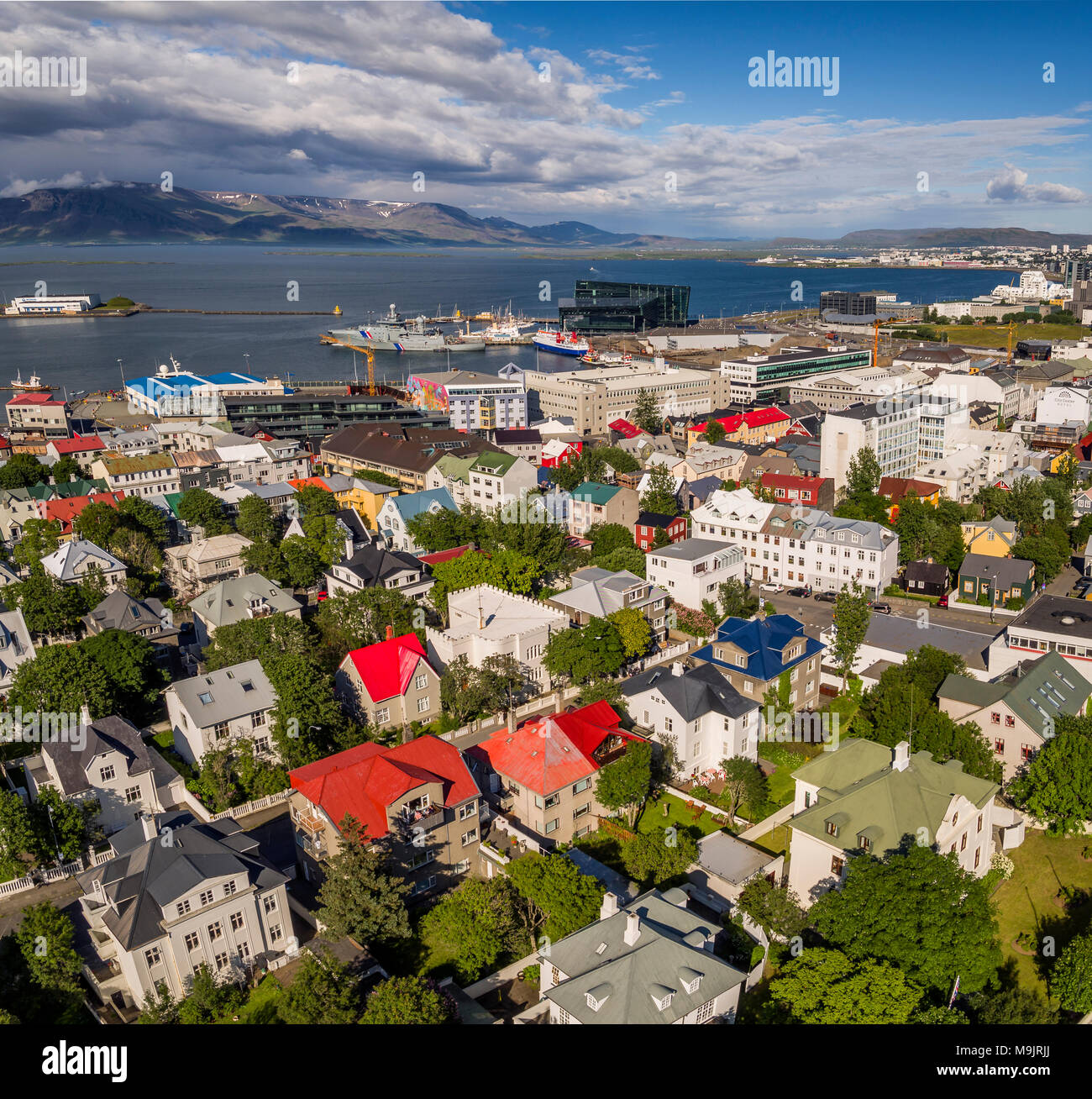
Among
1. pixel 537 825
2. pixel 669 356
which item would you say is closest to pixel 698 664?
pixel 537 825

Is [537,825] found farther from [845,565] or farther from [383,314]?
[383,314]

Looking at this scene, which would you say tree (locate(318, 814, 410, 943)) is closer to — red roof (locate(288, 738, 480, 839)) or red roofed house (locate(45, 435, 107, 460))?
red roof (locate(288, 738, 480, 839))

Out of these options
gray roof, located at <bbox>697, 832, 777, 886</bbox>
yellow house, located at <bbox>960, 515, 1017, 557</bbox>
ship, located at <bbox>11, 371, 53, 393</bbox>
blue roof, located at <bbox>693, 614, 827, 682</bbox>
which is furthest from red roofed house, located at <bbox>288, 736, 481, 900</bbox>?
ship, located at <bbox>11, 371, 53, 393</bbox>

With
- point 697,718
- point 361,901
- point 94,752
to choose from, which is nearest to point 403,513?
point 94,752

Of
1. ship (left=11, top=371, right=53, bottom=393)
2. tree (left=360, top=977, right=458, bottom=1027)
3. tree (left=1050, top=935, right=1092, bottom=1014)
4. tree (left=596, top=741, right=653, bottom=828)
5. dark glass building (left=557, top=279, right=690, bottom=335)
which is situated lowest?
tree (left=1050, top=935, right=1092, bottom=1014)

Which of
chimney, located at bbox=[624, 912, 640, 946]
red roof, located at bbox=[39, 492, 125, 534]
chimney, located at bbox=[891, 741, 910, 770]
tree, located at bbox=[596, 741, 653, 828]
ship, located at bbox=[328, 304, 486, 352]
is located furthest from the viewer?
ship, located at bbox=[328, 304, 486, 352]
